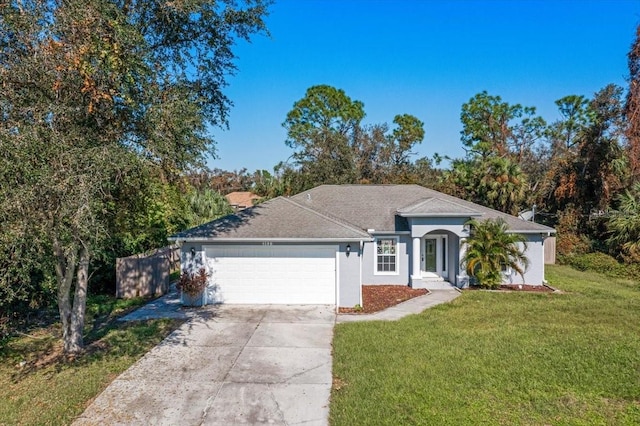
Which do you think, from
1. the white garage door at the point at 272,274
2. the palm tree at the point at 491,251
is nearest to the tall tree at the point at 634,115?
the palm tree at the point at 491,251

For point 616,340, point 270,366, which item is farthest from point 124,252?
point 616,340

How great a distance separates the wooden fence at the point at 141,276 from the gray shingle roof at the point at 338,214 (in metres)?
2.80

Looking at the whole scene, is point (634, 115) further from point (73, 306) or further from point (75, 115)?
point (73, 306)

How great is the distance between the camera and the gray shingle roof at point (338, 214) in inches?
501

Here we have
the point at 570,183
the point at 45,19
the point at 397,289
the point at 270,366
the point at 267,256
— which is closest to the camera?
the point at 45,19

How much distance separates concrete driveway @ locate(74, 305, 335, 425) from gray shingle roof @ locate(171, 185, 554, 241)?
2967 mm

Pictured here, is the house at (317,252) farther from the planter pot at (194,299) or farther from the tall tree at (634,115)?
the tall tree at (634,115)

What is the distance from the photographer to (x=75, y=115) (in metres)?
6.80

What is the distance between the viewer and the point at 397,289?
50.7ft

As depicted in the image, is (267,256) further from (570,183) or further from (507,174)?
(570,183)

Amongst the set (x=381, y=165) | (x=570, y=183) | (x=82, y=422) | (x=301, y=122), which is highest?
(x=301, y=122)

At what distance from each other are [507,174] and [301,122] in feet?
90.0

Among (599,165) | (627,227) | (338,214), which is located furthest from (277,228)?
(599,165)

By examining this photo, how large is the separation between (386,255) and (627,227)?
13.2 metres
